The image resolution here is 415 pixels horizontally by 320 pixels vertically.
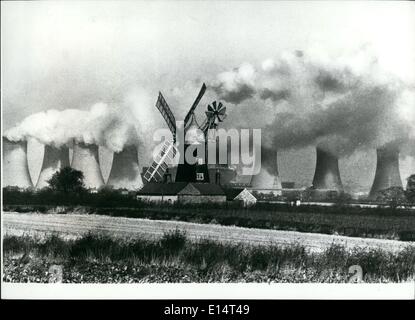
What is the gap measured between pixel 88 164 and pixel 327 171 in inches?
237

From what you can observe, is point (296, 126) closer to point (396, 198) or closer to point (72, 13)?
point (396, 198)

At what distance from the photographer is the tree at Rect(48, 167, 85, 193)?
Answer: 13.6m

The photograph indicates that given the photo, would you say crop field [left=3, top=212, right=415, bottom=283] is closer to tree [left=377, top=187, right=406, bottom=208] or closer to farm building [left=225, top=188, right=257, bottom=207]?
tree [left=377, top=187, right=406, bottom=208]

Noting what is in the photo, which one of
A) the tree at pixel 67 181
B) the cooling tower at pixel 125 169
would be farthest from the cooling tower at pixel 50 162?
the cooling tower at pixel 125 169

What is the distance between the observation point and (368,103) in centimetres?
1335

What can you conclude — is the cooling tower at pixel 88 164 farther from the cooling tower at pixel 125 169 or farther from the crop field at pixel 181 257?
the crop field at pixel 181 257

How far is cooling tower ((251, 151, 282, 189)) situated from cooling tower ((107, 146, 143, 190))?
3.16 m

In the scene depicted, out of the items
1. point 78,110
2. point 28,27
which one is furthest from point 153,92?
point 28,27

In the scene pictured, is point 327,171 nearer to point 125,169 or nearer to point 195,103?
point 195,103

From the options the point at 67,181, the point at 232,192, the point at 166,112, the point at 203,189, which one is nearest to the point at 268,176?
the point at 232,192

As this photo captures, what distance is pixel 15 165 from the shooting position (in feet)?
43.9

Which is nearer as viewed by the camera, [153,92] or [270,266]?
[270,266]

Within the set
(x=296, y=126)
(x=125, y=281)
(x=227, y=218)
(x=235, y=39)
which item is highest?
(x=235, y=39)

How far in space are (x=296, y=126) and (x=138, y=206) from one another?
537cm
